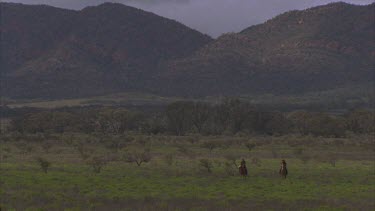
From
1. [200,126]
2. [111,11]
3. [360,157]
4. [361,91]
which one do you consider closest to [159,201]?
[360,157]

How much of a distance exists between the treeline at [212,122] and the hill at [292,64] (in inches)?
1957

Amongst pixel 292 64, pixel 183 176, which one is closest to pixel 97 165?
pixel 183 176

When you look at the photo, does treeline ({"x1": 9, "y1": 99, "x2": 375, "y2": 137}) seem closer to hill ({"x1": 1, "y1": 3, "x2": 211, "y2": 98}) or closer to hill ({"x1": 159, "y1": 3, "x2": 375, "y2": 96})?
hill ({"x1": 159, "y1": 3, "x2": 375, "y2": 96})

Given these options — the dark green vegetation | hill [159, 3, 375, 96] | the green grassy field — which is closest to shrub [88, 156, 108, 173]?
the dark green vegetation

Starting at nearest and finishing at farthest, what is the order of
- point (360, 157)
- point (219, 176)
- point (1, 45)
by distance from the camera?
point (219, 176)
point (360, 157)
point (1, 45)

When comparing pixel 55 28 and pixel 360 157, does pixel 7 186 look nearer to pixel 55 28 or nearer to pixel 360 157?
pixel 360 157

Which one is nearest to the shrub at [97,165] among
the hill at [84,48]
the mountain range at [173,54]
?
the mountain range at [173,54]

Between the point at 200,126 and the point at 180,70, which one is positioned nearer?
the point at 200,126

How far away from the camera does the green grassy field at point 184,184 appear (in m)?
21.8

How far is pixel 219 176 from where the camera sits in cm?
3142

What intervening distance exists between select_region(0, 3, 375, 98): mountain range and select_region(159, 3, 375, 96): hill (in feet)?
0.68

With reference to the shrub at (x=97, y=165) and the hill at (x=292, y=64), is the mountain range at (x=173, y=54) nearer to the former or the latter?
the hill at (x=292, y=64)

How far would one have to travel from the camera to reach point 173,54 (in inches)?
6250

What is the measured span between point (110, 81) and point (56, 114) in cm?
6189
